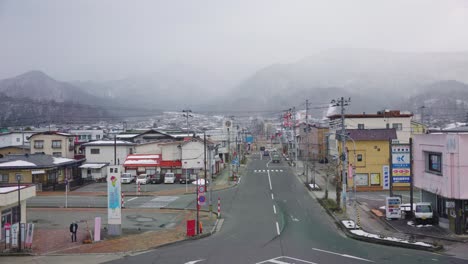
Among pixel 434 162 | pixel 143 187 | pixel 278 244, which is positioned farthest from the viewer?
pixel 143 187

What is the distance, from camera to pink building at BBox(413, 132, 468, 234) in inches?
827

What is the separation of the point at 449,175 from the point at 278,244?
9.13 metres

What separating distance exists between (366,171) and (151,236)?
81.8ft

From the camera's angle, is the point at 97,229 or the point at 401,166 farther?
the point at 401,166

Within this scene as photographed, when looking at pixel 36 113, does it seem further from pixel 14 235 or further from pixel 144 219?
pixel 14 235

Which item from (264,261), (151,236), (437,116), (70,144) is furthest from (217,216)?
(437,116)

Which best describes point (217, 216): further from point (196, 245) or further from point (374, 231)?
point (374, 231)

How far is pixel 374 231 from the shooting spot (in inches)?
893

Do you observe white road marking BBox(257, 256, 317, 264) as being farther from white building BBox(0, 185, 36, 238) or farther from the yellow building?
the yellow building

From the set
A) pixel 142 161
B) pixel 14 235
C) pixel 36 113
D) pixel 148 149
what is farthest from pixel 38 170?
pixel 36 113

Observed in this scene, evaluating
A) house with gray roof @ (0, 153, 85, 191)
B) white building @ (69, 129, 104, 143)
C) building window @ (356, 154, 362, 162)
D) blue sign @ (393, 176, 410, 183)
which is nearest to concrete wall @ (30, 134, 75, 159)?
house with gray roof @ (0, 153, 85, 191)

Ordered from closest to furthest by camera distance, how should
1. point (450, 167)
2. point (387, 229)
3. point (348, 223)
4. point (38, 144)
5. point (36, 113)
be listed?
point (450, 167), point (387, 229), point (348, 223), point (38, 144), point (36, 113)

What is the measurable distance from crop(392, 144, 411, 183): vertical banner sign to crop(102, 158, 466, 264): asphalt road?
5.21 m

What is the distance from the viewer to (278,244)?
19.5 metres
